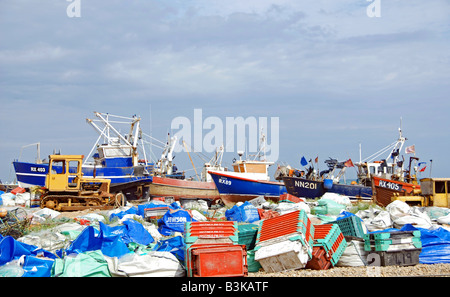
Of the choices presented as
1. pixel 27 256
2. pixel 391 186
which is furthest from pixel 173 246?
pixel 391 186

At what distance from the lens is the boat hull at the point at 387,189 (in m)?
18.2

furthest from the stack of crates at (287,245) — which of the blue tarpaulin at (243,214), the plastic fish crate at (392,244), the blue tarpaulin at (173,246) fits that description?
Answer: the blue tarpaulin at (243,214)

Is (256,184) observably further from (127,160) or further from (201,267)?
(201,267)

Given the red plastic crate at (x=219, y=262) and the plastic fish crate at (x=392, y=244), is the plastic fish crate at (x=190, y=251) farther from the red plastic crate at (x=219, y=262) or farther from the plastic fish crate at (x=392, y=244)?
the plastic fish crate at (x=392, y=244)

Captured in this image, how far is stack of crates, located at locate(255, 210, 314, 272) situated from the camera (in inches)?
274

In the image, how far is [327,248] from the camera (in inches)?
291

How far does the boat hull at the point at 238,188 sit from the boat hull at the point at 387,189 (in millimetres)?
7021

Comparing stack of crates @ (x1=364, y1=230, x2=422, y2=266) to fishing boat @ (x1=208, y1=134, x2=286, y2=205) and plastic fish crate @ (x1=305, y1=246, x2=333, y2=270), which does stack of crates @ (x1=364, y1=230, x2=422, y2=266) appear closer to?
plastic fish crate @ (x1=305, y1=246, x2=333, y2=270)

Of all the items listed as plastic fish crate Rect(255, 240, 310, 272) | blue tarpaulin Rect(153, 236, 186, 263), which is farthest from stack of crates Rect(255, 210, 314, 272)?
blue tarpaulin Rect(153, 236, 186, 263)

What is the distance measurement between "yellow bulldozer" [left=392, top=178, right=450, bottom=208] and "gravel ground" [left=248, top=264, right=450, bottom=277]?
8.97 m

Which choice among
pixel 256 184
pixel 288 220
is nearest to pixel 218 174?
pixel 256 184

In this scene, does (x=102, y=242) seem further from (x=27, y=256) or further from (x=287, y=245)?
(x=287, y=245)

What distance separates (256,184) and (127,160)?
8090 millimetres
